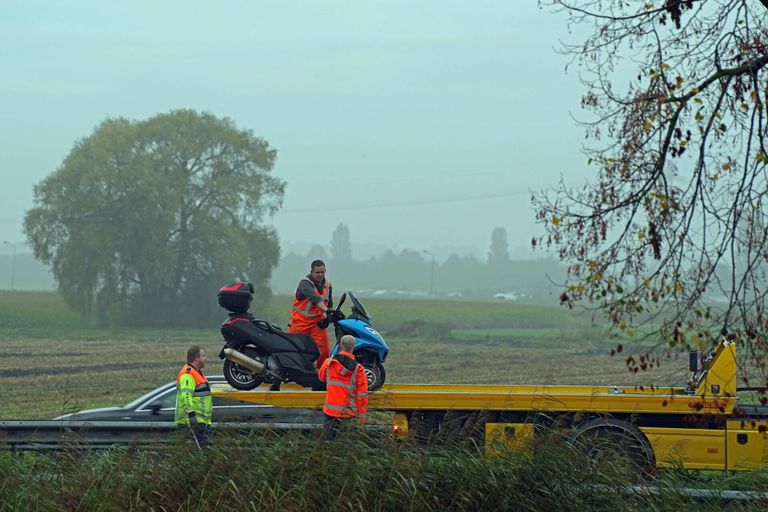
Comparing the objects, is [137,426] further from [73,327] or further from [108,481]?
[73,327]

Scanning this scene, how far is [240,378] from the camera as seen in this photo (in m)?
12.9

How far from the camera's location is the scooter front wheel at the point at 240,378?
12.8m

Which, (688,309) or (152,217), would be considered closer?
(688,309)

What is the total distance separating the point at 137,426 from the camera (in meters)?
11.5

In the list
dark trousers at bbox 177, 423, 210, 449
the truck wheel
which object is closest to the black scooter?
dark trousers at bbox 177, 423, 210, 449

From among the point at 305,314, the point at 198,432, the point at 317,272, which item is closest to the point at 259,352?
the point at 305,314

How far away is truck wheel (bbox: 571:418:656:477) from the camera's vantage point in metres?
8.32

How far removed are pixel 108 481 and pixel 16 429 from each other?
11.4 feet

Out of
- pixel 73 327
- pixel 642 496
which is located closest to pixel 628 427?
pixel 642 496

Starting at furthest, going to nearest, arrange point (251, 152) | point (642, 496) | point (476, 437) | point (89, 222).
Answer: point (251, 152)
point (89, 222)
point (476, 437)
point (642, 496)

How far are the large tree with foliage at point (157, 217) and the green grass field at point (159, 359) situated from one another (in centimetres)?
274

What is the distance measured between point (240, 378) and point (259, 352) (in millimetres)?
383

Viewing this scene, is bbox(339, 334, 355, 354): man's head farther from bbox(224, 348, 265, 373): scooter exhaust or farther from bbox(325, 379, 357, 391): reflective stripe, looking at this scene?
bbox(224, 348, 265, 373): scooter exhaust

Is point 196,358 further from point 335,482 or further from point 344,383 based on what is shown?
point 335,482
